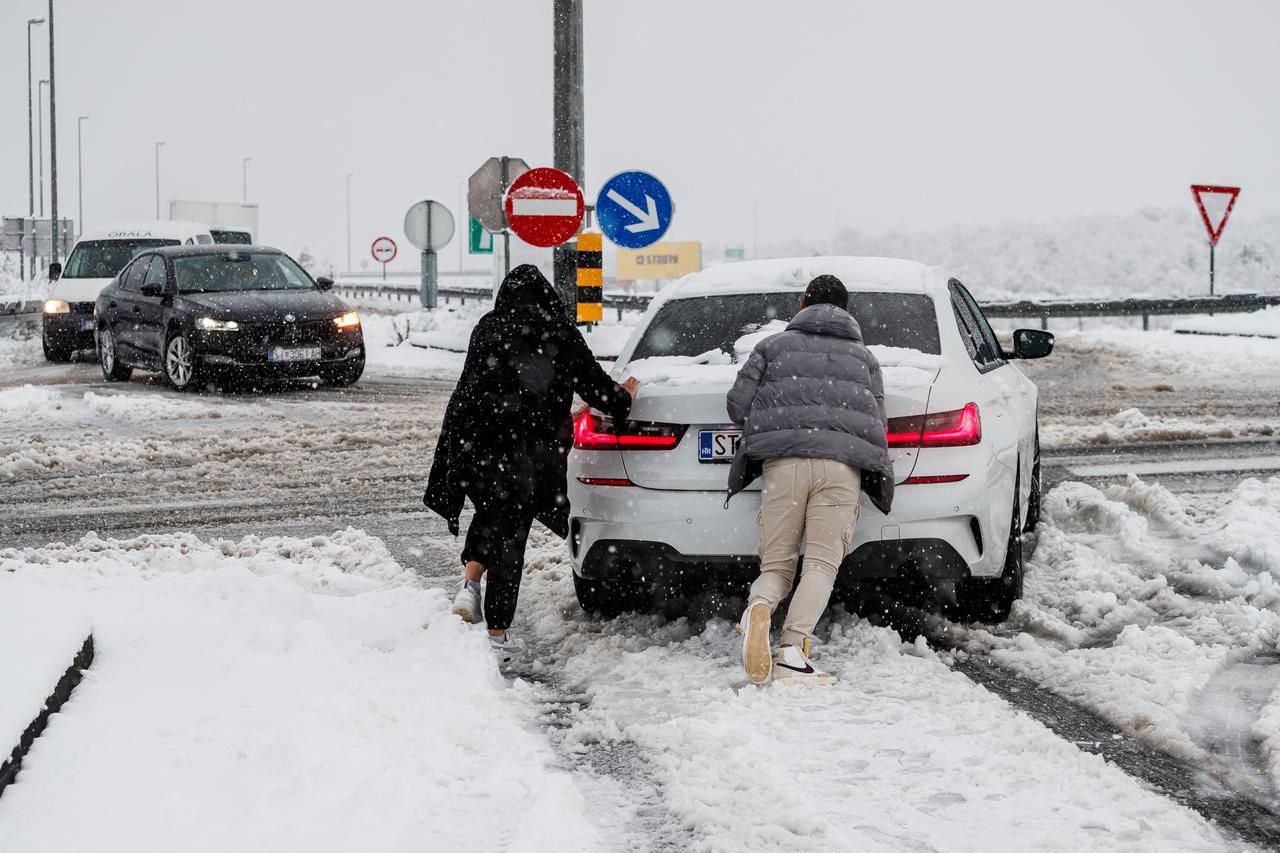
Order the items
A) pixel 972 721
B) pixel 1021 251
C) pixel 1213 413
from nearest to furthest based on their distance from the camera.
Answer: pixel 972 721 < pixel 1213 413 < pixel 1021 251

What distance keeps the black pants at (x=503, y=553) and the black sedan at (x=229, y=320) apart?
11003 millimetres

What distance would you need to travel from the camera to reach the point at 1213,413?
13.7m

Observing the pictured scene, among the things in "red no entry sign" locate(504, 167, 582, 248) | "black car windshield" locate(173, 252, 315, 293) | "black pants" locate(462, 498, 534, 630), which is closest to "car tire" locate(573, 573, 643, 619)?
"black pants" locate(462, 498, 534, 630)

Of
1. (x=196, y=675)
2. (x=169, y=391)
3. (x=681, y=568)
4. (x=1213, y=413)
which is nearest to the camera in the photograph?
(x=196, y=675)

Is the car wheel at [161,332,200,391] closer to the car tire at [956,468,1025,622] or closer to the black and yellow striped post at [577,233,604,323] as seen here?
the black and yellow striped post at [577,233,604,323]

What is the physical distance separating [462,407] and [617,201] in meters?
8.88

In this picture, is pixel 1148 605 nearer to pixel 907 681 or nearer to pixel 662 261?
pixel 907 681

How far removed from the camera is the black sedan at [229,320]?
15727 mm

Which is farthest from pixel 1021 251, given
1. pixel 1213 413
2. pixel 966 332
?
pixel 966 332

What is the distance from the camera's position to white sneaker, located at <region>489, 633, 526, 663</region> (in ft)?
17.5

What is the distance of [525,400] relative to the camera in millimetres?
5289

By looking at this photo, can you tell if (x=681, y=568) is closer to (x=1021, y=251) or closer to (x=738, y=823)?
(x=738, y=823)

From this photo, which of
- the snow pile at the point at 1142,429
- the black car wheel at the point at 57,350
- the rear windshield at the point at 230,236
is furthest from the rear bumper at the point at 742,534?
the rear windshield at the point at 230,236

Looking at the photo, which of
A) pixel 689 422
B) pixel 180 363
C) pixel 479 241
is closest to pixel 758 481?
pixel 689 422
